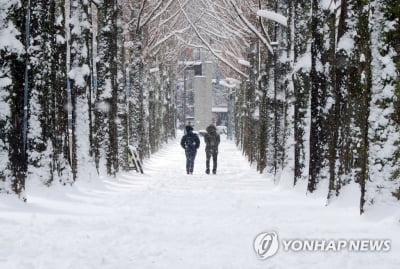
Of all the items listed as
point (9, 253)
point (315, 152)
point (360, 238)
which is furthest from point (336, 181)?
point (9, 253)

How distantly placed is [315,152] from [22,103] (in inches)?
221

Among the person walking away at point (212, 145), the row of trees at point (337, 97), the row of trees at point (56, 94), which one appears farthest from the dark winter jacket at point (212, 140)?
the row of trees at point (56, 94)

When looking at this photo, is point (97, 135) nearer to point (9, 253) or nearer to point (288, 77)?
point (288, 77)

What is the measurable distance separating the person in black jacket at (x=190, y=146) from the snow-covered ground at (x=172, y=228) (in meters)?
7.19

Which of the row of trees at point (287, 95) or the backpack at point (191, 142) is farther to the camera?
the backpack at point (191, 142)

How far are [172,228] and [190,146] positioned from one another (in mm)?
13456

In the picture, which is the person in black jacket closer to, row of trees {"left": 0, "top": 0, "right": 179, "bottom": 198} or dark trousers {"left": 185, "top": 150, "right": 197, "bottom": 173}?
dark trousers {"left": 185, "top": 150, "right": 197, "bottom": 173}

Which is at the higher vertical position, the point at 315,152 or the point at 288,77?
the point at 288,77

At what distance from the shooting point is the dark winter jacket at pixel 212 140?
2189 centimetres

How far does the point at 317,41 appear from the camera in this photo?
12734 millimetres

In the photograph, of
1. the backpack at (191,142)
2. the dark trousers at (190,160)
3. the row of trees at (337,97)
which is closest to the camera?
the row of trees at (337,97)

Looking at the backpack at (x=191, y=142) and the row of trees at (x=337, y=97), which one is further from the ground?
the row of trees at (x=337, y=97)

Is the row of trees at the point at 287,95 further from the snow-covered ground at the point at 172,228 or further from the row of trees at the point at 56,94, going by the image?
the snow-covered ground at the point at 172,228

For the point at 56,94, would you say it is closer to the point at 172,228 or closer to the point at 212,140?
the point at 172,228
